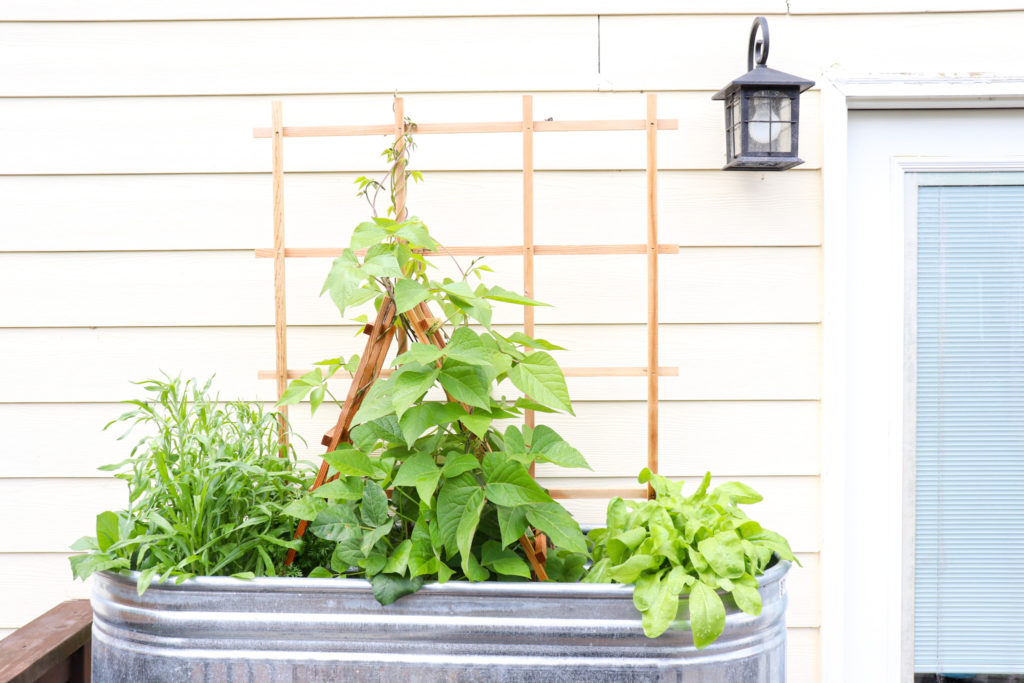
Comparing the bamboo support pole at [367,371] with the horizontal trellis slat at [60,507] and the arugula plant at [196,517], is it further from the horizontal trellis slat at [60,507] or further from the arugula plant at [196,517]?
the horizontal trellis slat at [60,507]

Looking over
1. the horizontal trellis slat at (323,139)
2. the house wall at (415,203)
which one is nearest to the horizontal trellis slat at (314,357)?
the house wall at (415,203)

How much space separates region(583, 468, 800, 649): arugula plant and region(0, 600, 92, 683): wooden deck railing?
946mm

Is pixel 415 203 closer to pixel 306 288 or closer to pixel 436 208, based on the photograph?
pixel 436 208

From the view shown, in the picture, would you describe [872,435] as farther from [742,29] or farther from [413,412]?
[413,412]

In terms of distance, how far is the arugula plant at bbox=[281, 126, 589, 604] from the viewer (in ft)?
3.56

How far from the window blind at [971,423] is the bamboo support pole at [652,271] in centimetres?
63

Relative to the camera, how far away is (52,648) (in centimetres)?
133

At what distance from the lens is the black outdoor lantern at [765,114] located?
1.42 metres

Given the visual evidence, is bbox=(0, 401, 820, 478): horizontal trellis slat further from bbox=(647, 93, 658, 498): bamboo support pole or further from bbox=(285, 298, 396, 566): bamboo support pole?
bbox=(285, 298, 396, 566): bamboo support pole

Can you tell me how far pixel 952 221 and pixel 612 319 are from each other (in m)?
0.77

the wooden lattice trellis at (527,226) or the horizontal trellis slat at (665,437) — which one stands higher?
the wooden lattice trellis at (527,226)

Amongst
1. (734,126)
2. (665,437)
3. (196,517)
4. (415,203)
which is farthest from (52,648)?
(734,126)

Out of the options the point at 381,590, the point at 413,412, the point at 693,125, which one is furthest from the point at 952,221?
the point at 381,590

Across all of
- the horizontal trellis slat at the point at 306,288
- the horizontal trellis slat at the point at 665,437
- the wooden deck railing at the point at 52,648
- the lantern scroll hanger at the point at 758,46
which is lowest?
the wooden deck railing at the point at 52,648
